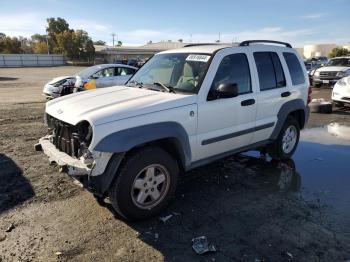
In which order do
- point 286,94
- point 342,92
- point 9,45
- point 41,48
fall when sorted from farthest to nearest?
point 41,48, point 9,45, point 342,92, point 286,94

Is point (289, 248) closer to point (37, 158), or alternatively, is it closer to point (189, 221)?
point (189, 221)

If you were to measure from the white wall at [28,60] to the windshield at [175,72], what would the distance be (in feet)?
222

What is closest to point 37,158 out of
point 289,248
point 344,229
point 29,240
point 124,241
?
point 29,240

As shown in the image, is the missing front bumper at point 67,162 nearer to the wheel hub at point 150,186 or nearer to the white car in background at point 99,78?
the wheel hub at point 150,186

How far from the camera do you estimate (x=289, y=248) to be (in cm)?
370

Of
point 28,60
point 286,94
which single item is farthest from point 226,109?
point 28,60

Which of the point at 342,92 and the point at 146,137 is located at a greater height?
the point at 146,137

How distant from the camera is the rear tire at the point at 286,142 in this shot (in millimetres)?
6338

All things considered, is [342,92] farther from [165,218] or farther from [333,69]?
[165,218]

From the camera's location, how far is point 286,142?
6551mm

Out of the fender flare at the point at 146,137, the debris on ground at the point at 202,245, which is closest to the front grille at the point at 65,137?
the fender flare at the point at 146,137

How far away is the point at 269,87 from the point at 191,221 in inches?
103

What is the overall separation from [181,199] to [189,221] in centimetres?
63

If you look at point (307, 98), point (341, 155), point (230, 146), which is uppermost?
point (307, 98)
